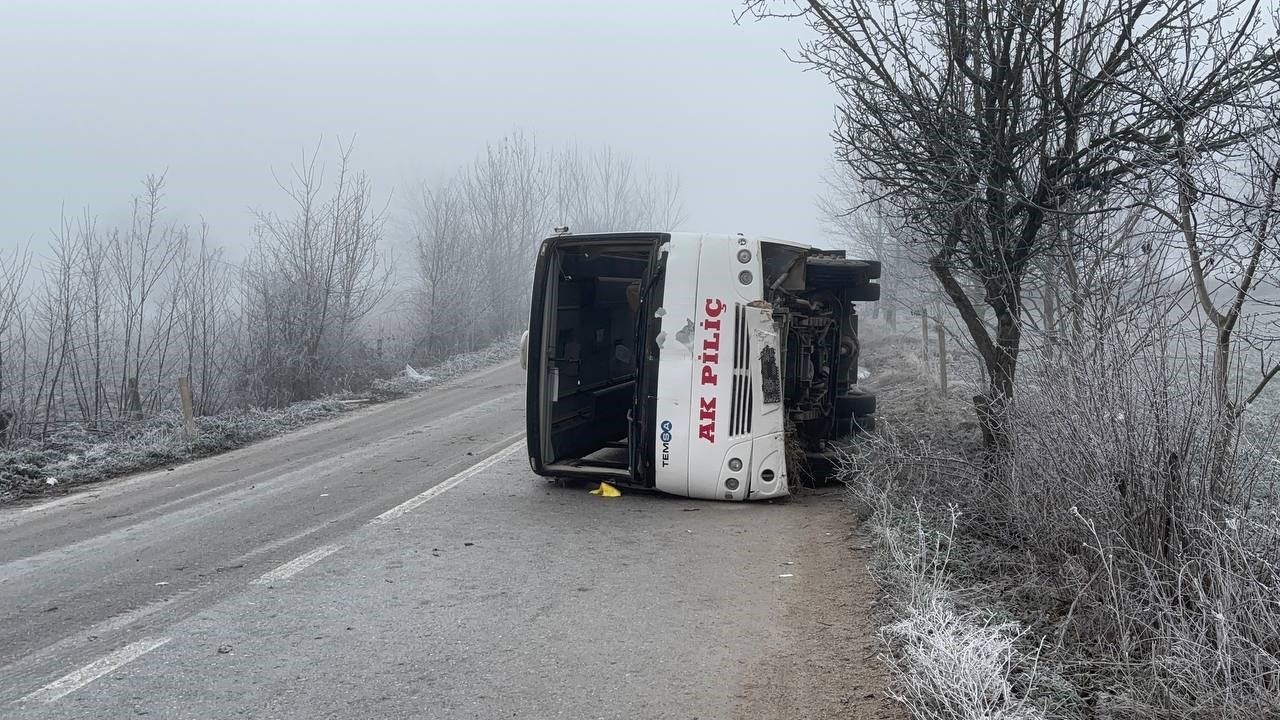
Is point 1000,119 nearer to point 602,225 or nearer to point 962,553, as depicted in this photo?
point 962,553

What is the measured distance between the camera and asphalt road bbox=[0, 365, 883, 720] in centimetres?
389

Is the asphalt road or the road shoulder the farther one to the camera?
the asphalt road

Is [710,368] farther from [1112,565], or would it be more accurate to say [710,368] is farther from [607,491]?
[1112,565]

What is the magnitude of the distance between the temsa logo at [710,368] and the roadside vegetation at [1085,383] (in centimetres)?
131

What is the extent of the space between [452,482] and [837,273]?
4.47m

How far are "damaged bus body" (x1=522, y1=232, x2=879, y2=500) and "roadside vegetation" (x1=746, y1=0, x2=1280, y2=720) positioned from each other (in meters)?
0.97

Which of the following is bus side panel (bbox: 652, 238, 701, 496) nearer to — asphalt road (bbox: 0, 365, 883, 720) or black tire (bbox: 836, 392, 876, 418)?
asphalt road (bbox: 0, 365, 883, 720)

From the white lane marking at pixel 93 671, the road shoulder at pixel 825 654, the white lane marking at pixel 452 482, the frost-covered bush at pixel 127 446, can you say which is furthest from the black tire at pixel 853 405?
the frost-covered bush at pixel 127 446

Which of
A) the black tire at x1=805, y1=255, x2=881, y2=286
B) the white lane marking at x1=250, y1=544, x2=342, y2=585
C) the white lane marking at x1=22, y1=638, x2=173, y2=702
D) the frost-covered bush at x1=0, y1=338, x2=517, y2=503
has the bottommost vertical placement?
the frost-covered bush at x1=0, y1=338, x2=517, y2=503

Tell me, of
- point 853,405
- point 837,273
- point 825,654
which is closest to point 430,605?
point 825,654

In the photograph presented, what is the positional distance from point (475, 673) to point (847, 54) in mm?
5999

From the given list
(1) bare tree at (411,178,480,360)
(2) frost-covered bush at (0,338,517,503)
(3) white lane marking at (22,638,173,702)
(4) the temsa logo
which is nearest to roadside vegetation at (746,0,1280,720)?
(4) the temsa logo

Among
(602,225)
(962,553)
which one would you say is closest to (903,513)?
(962,553)

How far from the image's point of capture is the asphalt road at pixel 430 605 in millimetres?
3895
